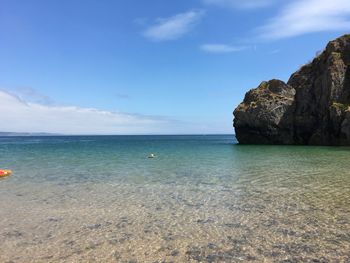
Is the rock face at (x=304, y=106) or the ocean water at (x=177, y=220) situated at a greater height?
the rock face at (x=304, y=106)

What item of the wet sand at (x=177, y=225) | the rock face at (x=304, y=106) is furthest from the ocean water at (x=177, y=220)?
the rock face at (x=304, y=106)

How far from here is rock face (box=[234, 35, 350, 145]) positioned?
58875 millimetres

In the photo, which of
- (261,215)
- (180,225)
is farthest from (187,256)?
(261,215)

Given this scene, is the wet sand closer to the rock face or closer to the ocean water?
the ocean water

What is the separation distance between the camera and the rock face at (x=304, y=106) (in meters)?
58.9

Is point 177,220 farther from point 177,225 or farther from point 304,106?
point 304,106

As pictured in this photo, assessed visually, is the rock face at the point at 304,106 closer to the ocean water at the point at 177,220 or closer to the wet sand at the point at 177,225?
the ocean water at the point at 177,220

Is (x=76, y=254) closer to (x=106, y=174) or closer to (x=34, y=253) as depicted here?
(x=34, y=253)

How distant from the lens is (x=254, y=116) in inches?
2633

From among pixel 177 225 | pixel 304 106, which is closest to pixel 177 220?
pixel 177 225

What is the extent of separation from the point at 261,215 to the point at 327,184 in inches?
297

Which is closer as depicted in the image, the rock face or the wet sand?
the wet sand

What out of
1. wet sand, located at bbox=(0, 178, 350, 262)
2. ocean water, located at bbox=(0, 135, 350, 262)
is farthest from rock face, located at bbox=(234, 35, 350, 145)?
wet sand, located at bbox=(0, 178, 350, 262)

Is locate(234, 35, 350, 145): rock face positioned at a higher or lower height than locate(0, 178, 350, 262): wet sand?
higher
